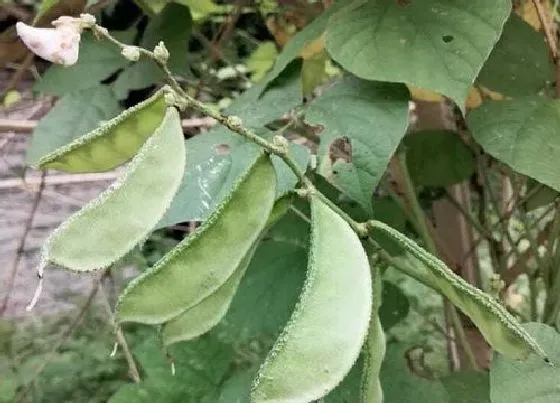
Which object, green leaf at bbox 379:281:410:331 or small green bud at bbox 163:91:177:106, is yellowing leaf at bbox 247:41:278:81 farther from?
small green bud at bbox 163:91:177:106

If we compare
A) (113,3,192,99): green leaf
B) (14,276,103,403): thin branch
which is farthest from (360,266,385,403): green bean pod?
(14,276,103,403): thin branch

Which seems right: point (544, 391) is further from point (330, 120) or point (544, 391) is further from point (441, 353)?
point (441, 353)

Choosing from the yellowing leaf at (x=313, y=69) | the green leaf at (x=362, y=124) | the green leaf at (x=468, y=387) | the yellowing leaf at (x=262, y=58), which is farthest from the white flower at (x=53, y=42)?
the yellowing leaf at (x=262, y=58)

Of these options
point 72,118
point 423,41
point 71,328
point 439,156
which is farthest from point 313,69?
point 71,328

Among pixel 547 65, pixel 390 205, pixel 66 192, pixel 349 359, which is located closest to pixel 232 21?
pixel 390 205

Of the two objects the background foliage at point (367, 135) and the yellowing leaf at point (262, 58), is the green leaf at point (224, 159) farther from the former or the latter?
the yellowing leaf at point (262, 58)

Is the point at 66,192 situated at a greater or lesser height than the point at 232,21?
lesser
